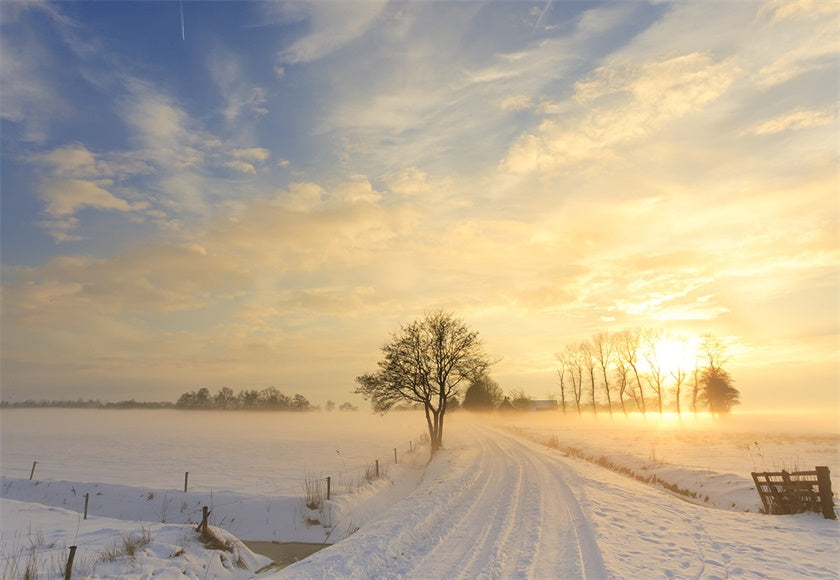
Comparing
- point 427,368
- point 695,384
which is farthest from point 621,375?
point 427,368

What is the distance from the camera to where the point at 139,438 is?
56.1 m

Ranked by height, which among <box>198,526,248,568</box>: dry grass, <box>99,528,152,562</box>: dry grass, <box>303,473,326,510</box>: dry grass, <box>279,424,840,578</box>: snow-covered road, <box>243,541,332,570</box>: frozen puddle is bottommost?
<box>243,541,332,570</box>: frozen puddle

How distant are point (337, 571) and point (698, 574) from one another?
280 inches

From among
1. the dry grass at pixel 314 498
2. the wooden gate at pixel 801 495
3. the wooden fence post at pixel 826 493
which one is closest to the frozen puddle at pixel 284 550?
the dry grass at pixel 314 498

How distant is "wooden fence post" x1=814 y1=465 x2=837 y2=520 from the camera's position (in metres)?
13.9

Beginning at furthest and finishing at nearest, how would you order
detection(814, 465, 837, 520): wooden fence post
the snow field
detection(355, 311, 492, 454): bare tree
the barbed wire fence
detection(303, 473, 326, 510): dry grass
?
detection(355, 311, 492, 454): bare tree, detection(303, 473, 326, 510): dry grass, the barbed wire fence, detection(814, 465, 837, 520): wooden fence post, the snow field

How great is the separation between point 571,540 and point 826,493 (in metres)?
8.98

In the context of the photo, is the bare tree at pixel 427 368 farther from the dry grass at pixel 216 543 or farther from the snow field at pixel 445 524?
the dry grass at pixel 216 543

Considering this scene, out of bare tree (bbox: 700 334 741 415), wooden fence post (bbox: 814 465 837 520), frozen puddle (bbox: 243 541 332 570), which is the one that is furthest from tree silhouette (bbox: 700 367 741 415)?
frozen puddle (bbox: 243 541 332 570)

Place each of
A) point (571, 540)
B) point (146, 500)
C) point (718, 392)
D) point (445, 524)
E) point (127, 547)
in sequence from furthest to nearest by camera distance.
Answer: point (718, 392), point (146, 500), point (445, 524), point (127, 547), point (571, 540)

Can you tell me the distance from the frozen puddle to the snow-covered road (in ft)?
11.8

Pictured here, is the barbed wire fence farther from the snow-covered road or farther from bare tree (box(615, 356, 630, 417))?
bare tree (box(615, 356, 630, 417))

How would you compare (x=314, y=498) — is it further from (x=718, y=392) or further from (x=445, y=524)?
(x=718, y=392)

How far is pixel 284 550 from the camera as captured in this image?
16.9m
